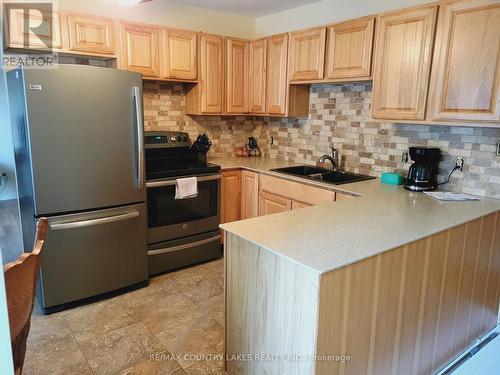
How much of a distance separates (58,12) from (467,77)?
290 centimetres

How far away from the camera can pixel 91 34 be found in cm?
286

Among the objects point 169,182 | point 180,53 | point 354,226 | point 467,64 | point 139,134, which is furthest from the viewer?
point 180,53

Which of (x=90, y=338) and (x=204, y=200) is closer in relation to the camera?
(x=90, y=338)

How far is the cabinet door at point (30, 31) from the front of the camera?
2.54m

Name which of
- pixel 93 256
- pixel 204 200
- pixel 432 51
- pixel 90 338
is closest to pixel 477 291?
pixel 432 51

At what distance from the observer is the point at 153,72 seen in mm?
3211

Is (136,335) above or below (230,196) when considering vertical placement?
below

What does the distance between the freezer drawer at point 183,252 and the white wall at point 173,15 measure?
6.82 feet

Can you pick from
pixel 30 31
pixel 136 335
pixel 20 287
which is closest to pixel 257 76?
pixel 30 31

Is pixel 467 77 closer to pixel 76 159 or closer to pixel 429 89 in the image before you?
pixel 429 89

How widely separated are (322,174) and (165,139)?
1548mm

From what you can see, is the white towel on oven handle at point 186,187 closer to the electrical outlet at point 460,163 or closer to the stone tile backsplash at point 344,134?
the stone tile backsplash at point 344,134

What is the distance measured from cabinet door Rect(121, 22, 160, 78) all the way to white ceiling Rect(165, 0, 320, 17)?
57 cm

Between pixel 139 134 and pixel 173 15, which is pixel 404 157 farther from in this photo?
pixel 173 15
